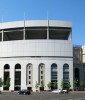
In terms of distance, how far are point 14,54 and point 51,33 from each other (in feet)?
65.4

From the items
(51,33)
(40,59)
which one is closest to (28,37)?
(51,33)

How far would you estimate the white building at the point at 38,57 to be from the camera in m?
91.6

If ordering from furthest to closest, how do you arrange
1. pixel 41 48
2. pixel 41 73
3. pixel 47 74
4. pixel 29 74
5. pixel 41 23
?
1. pixel 41 23
2. pixel 29 74
3. pixel 41 73
4. pixel 41 48
5. pixel 47 74

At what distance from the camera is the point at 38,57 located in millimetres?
92062

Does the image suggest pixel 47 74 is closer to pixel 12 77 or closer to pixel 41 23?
pixel 12 77

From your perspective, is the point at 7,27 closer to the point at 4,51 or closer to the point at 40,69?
the point at 4,51

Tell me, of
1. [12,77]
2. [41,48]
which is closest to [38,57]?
[41,48]

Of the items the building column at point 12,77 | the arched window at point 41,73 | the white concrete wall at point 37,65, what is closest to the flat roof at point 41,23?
the white concrete wall at point 37,65

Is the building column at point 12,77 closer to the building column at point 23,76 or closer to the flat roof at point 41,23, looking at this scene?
A: the building column at point 23,76

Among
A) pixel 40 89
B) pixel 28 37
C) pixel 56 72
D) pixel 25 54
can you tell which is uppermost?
pixel 28 37

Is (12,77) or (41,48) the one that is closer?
(41,48)

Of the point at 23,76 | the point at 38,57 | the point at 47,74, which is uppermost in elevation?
the point at 38,57

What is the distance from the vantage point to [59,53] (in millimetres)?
91875

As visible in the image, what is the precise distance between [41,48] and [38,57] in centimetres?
391
